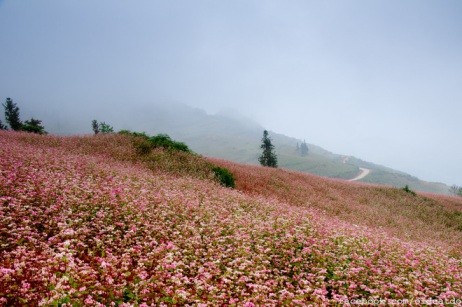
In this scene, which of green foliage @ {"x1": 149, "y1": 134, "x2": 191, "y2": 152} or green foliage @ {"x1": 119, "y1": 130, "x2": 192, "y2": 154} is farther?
green foliage @ {"x1": 149, "y1": 134, "x2": 191, "y2": 152}

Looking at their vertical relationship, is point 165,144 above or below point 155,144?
above

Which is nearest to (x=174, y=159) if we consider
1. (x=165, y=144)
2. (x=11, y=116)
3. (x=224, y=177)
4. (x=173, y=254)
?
(x=165, y=144)

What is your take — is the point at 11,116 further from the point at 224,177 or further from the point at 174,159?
the point at 224,177

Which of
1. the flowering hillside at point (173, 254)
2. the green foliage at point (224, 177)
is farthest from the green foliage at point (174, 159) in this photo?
the flowering hillside at point (173, 254)

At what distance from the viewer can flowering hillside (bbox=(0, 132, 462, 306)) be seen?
5.80 meters

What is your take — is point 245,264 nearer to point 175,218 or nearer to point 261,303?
point 261,303

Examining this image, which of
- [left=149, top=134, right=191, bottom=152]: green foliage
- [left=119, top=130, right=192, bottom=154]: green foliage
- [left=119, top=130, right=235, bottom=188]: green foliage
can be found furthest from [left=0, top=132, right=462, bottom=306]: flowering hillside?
[left=149, top=134, right=191, bottom=152]: green foliage

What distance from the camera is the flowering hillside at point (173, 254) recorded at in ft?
19.0

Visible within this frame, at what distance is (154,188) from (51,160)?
224 inches

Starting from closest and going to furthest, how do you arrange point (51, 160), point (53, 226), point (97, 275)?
point (97, 275) < point (53, 226) < point (51, 160)

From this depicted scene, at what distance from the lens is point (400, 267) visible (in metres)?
8.77

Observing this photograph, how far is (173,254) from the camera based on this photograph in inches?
297

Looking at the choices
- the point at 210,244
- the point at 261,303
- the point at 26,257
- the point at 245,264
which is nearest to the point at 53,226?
the point at 26,257

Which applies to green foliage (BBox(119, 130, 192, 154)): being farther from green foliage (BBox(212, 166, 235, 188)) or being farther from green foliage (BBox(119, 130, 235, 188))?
green foliage (BBox(212, 166, 235, 188))
